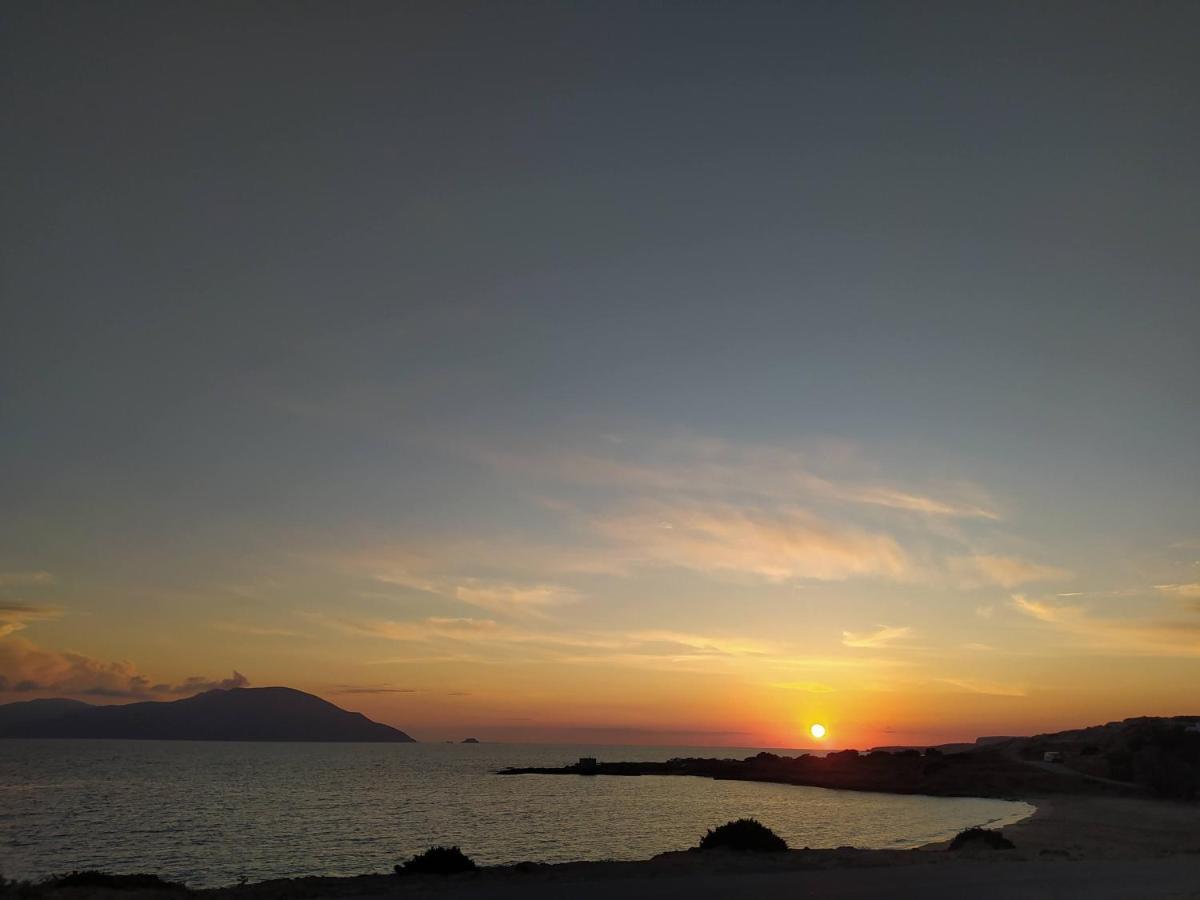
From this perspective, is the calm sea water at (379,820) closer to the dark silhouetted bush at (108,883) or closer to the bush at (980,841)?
the bush at (980,841)

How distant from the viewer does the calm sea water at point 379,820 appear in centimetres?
3856

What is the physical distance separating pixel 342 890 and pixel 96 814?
55710 millimetres

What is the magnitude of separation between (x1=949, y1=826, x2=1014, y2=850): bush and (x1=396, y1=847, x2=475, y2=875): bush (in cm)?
1882

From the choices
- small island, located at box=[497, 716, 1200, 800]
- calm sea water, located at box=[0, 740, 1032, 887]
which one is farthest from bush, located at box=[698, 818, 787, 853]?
small island, located at box=[497, 716, 1200, 800]

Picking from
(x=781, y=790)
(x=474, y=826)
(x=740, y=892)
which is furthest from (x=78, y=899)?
(x=781, y=790)

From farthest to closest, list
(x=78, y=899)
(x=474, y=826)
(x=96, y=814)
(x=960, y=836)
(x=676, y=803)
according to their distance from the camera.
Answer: (x=676, y=803), (x=96, y=814), (x=474, y=826), (x=960, y=836), (x=78, y=899)

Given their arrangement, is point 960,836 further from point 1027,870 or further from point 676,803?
point 676,803

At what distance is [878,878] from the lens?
21516mm

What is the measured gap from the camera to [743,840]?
27.3 metres

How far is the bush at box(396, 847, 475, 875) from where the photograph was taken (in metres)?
23.1

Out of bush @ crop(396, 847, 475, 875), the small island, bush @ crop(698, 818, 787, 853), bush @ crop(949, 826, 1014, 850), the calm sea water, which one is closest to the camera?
bush @ crop(396, 847, 475, 875)

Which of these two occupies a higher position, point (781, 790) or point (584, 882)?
point (584, 882)

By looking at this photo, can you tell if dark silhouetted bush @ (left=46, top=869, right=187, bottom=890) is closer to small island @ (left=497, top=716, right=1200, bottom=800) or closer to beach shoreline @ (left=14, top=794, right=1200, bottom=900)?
beach shoreline @ (left=14, top=794, right=1200, bottom=900)

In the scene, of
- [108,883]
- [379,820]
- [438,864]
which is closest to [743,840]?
[438,864]
